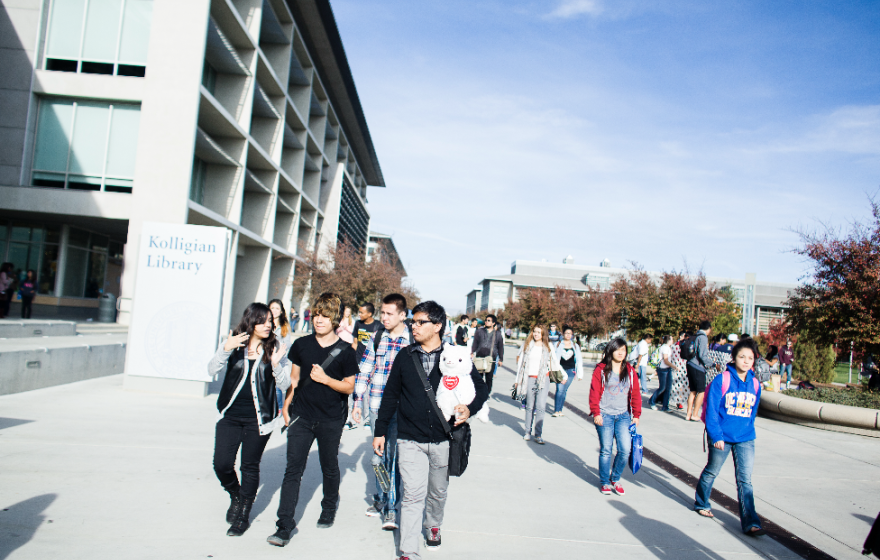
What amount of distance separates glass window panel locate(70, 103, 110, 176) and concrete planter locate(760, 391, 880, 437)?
71.5ft

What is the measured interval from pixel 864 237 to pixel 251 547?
1325 cm

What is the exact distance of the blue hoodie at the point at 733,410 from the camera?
17.0ft

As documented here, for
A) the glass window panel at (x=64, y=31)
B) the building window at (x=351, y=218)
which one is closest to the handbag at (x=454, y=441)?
the glass window panel at (x=64, y=31)

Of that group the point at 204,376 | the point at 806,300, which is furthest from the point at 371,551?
the point at 806,300

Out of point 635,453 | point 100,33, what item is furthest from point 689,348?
point 100,33

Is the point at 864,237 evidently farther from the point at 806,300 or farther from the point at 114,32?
the point at 114,32

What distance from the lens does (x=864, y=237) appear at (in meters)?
12.0

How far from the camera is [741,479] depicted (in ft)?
16.3

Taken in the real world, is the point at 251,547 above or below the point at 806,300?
below

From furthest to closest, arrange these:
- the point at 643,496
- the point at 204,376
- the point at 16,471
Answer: the point at 204,376
the point at 643,496
the point at 16,471

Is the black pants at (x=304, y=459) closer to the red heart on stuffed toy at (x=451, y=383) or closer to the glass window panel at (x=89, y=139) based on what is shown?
the red heart on stuffed toy at (x=451, y=383)

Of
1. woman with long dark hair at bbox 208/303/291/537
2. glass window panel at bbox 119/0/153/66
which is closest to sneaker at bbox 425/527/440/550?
woman with long dark hair at bbox 208/303/291/537

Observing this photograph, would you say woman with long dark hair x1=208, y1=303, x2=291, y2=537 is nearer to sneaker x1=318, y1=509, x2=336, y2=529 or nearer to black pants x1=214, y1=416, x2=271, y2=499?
black pants x1=214, y1=416, x2=271, y2=499

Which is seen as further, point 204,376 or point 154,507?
point 204,376
